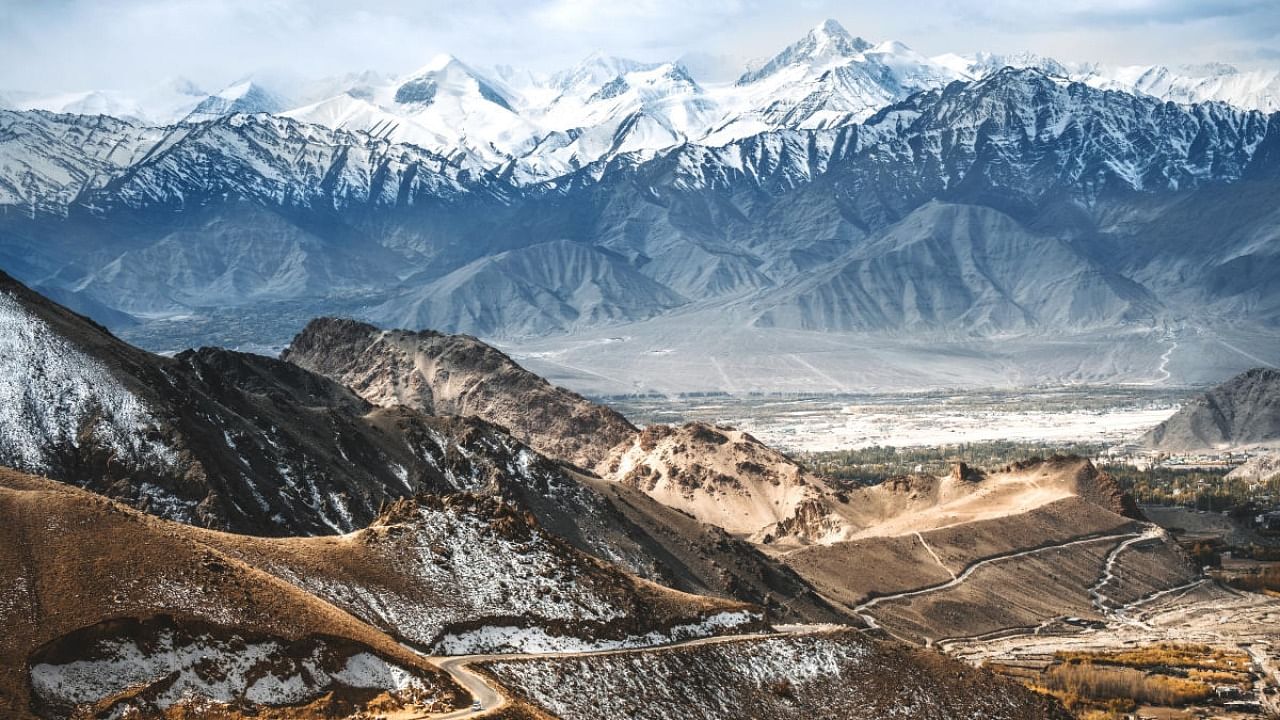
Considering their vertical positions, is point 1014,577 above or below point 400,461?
below

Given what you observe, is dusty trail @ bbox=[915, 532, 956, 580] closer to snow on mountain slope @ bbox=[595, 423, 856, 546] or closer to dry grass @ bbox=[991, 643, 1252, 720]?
snow on mountain slope @ bbox=[595, 423, 856, 546]

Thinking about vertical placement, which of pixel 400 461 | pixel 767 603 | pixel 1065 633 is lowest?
pixel 1065 633

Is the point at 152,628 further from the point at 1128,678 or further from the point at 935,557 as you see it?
the point at 935,557

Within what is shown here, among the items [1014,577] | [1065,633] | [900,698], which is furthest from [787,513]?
[900,698]

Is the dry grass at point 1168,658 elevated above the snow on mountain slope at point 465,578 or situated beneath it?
situated beneath

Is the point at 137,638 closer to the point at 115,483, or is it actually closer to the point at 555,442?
the point at 115,483

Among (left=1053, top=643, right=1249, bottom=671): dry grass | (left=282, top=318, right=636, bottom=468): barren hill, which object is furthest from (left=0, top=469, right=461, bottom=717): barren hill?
(left=282, top=318, right=636, bottom=468): barren hill

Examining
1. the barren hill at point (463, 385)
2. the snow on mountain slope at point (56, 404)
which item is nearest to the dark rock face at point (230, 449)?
the snow on mountain slope at point (56, 404)

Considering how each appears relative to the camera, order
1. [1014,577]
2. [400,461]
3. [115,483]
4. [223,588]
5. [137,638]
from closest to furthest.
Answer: [137,638]
[223,588]
[115,483]
[400,461]
[1014,577]

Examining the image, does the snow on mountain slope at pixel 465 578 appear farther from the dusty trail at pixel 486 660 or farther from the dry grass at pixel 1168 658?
the dry grass at pixel 1168 658
